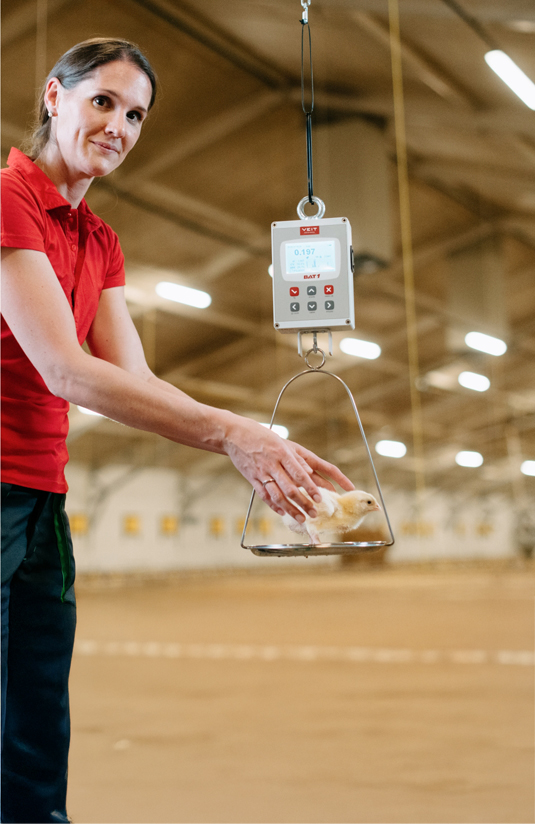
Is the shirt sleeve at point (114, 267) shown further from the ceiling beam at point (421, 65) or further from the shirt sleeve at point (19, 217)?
the ceiling beam at point (421, 65)

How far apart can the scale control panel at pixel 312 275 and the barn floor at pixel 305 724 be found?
1.48 metres

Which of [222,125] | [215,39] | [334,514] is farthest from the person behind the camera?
[222,125]

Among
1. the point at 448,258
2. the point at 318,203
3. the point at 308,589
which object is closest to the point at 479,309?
the point at 448,258

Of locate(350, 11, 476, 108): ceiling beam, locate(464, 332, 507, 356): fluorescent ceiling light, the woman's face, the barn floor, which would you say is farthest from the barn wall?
the woman's face

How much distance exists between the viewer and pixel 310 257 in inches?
47.4

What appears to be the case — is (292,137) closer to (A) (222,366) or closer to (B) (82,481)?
(A) (222,366)

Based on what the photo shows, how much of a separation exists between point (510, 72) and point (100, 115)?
500 cm

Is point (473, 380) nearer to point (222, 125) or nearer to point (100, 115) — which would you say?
point (222, 125)

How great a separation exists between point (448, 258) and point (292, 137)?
12.3 ft

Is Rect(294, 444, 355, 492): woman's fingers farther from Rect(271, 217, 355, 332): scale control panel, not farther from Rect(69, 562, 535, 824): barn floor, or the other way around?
Rect(69, 562, 535, 824): barn floor

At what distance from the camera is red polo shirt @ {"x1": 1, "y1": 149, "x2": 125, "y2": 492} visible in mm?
1103

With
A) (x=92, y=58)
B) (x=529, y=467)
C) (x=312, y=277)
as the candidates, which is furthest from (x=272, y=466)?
(x=529, y=467)

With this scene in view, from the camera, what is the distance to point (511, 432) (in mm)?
19797

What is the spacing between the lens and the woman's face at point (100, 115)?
1165 millimetres
